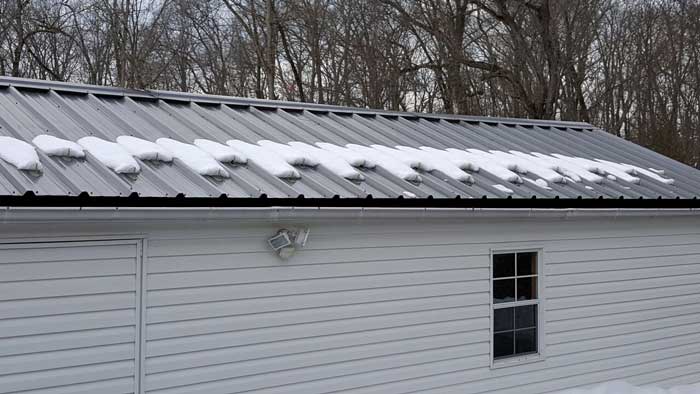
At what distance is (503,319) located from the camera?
786cm

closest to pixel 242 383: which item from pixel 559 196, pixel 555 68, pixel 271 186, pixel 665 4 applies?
pixel 271 186

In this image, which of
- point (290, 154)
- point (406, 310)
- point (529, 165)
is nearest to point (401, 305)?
point (406, 310)

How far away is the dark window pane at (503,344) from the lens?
25.6 ft

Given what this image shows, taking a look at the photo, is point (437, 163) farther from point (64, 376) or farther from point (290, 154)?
point (64, 376)

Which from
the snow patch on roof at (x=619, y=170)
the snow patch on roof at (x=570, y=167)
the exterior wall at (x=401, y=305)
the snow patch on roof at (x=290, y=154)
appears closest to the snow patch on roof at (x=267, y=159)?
the snow patch on roof at (x=290, y=154)

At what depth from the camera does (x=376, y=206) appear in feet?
21.1

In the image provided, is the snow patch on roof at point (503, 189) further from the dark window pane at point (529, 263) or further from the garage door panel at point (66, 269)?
the garage door panel at point (66, 269)

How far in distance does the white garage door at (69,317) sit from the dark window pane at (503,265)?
3753 mm

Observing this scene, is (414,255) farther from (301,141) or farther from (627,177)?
(627,177)

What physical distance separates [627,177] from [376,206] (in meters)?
4.49

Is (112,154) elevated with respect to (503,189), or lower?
elevated

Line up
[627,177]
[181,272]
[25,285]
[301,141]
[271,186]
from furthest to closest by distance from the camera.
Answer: [627,177] → [301,141] → [271,186] → [181,272] → [25,285]

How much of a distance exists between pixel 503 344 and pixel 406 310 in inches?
55.8

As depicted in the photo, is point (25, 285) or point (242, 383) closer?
point (25, 285)
